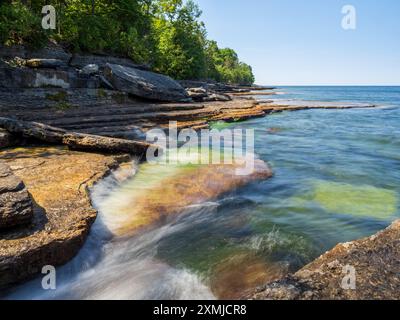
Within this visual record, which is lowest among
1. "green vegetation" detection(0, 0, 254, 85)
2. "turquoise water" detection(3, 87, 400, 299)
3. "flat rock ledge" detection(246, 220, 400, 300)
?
"turquoise water" detection(3, 87, 400, 299)

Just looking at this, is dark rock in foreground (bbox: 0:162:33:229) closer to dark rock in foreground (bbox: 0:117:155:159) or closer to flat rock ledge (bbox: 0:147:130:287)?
flat rock ledge (bbox: 0:147:130:287)

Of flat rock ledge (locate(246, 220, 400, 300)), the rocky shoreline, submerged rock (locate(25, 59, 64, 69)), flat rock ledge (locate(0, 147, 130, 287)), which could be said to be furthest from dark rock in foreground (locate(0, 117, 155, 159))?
submerged rock (locate(25, 59, 64, 69))

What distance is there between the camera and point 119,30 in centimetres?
3244

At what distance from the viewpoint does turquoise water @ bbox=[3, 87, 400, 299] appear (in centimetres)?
→ 448

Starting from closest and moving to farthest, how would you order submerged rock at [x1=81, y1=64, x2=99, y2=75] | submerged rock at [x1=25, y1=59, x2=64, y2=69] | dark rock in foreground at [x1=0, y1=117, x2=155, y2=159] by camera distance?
1. dark rock in foreground at [x1=0, y1=117, x2=155, y2=159]
2. submerged rock at [x1=25, y1=59, x2=64, y2=69]
3. submerged rock at [x1=81, y1=64, x2=99, y2=75]

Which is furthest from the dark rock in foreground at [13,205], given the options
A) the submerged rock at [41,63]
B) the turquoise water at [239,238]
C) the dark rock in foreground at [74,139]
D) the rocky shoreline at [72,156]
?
the submerged rock at [41,63]

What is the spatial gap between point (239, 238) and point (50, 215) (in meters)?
3.21

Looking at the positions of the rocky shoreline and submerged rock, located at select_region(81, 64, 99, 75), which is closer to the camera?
the rocky shoreline

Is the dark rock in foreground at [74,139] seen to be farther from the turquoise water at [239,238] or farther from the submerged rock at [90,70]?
the submerged rock at [90,70]

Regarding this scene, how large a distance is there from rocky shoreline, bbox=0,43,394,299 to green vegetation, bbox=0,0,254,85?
1.52 m

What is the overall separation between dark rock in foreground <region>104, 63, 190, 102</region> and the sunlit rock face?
13.4 m

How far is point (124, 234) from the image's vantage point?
18.6 feet

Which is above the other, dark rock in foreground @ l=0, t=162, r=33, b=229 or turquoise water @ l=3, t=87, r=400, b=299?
dark rock in foreground @ l=0, t=162, r=33, b=229

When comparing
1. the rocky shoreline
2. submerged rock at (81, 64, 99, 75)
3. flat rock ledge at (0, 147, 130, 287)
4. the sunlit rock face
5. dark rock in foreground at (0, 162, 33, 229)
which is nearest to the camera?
the rocky shoreline
